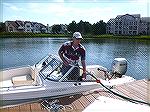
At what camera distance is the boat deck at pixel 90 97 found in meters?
3.75

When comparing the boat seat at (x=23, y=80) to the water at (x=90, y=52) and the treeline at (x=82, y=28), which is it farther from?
the treeline at (x=82, y=28)

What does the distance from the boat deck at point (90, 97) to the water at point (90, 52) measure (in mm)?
4220

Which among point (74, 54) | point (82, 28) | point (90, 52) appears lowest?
point (90, 52)

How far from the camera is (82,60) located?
4.36 metres

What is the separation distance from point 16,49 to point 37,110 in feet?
30.9

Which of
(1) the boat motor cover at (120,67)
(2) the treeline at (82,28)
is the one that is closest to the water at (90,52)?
(2) the treeline at (82,28)

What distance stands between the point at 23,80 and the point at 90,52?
29.4 ft

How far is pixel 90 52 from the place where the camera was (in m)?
13.3

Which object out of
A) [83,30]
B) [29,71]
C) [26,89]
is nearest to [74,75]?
[26,89]

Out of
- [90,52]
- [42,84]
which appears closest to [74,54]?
[42,84]

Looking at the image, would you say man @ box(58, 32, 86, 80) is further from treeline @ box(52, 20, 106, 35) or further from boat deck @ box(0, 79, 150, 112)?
treeline @ box(52, 20, 106, 35)

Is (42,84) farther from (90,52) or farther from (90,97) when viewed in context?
(90,52)

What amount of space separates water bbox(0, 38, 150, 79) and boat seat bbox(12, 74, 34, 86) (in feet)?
12.5

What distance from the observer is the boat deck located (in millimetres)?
3746
